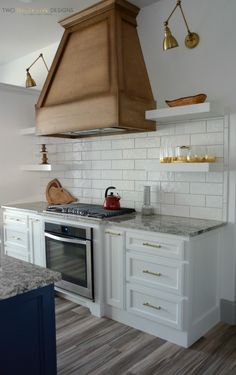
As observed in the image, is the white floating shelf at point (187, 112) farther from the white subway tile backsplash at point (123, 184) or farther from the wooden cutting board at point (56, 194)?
the wooden cutting board at point (56, 194)

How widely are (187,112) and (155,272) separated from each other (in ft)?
4.21

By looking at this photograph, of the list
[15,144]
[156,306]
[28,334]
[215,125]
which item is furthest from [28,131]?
[28,334]

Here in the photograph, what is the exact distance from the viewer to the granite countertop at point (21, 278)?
133 centimetres

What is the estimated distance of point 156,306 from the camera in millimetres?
2551

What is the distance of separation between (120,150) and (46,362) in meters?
2.34

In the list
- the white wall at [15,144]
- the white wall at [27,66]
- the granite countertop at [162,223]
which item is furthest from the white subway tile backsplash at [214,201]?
→ the white wall at [27,66]

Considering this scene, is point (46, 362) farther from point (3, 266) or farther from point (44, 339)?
point (3, 266)

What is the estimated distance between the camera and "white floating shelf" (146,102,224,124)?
8.27 feet

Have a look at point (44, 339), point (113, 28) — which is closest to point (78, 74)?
point (113, 28)

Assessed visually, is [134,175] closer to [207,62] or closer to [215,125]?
[215,125]

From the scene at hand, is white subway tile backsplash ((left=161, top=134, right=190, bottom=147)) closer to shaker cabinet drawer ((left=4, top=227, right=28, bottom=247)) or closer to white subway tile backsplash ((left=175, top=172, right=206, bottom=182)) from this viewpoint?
white subway tile backsplash ((left=175, top=172, right=206, bottom=182))

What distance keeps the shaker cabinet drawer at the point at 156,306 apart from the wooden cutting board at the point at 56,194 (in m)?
1.71

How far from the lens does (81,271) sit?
3025mm

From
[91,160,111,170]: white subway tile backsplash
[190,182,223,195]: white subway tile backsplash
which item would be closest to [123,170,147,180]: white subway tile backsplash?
[91,160,111,170]: white subway tile backsplash
